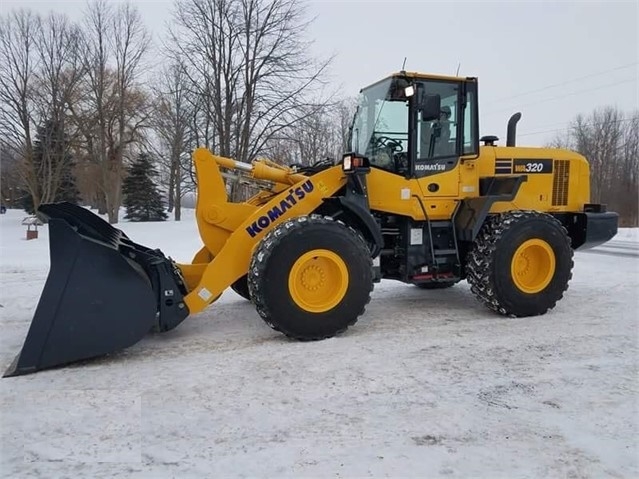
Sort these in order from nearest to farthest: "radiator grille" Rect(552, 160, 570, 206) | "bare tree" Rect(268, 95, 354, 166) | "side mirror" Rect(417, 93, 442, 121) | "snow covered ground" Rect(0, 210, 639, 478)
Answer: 1. "snow covered ground" Rect(0, 210, 639, 478)
2. "side mirror" Rect(417, 93, 442, 121)
3. "radiator grille" Rect(552, 160, 570, 206)
4. "bare tree" Rect(268, 95, 354, 166)

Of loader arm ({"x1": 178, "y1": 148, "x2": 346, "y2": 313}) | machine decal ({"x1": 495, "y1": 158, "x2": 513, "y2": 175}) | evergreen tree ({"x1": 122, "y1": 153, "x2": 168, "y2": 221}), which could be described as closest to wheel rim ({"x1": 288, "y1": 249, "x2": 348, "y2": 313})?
loader arm ({"x1": 178, "y1": 148, "x2": 346, "y2": 313})

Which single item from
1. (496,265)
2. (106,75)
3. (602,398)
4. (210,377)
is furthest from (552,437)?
(106,75)

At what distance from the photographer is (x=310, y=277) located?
4754 millimetres

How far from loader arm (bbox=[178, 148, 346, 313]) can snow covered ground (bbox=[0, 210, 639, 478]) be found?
2.03ft

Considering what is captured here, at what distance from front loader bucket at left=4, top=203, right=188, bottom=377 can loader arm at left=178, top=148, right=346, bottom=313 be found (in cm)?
58

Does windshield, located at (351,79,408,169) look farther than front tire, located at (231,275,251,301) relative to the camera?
No

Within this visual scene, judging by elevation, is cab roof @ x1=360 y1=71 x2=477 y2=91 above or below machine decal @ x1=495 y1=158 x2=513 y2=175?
above

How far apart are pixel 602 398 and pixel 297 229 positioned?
271 centimetres

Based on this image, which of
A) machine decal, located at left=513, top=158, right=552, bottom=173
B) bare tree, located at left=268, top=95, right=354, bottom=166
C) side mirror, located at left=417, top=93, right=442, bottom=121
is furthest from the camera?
bare tree, located at left=268, top=95, right=354, bottom=166

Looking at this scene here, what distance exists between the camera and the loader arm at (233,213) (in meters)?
4.70

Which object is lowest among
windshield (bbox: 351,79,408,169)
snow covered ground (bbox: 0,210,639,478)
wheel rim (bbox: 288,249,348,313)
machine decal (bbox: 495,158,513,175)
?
snow covered ground (bbox: 0,210,639,478)

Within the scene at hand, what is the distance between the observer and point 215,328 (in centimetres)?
526

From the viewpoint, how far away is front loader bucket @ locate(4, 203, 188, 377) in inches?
153

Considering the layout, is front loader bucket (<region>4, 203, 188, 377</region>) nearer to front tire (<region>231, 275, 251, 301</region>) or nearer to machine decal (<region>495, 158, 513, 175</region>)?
front tire (<region>231, 275, 251, 301</region>)
